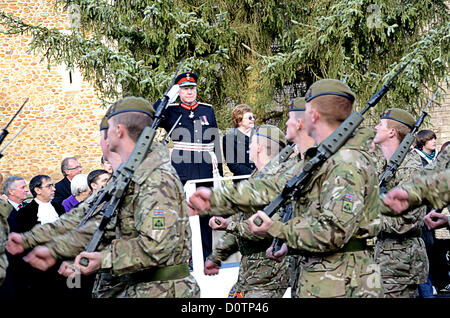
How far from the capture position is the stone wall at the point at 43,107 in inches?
787

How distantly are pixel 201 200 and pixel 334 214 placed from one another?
2.84 feet

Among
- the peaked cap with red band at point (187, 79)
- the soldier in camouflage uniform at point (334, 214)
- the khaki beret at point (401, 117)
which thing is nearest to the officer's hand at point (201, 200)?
the soldier in camouflage uniform at point (334, 214)

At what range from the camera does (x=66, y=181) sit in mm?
8633

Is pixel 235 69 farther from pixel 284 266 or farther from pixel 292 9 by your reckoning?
pixel 284 266

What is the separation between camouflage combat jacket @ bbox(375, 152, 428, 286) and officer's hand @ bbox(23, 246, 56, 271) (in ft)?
10.3

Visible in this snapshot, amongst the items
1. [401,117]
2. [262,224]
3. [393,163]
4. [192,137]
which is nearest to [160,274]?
[262,224]

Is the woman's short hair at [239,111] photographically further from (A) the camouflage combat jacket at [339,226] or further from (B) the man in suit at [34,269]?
(A) the camouflage combat jacket at [339,226]

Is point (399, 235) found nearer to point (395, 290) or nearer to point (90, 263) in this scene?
point (395, 290)

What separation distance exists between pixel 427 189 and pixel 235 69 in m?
9.10

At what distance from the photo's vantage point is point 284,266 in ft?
16.1

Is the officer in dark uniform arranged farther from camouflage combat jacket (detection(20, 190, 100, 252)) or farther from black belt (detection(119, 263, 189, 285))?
black belt (detection(119, 263, 189, 285))

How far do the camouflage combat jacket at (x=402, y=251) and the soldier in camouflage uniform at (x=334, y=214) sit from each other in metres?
1.93
